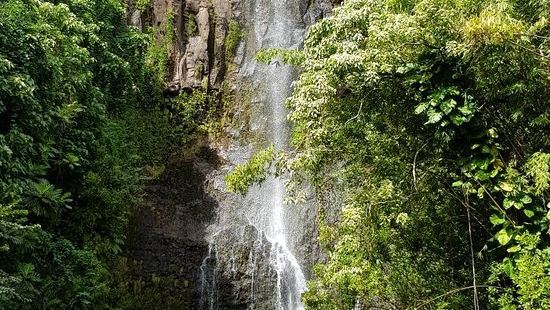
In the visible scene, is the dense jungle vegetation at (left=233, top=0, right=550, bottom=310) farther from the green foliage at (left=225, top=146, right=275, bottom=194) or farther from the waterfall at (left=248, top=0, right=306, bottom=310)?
the waterfall at (left=248, top=0, right=306, bottom=310)

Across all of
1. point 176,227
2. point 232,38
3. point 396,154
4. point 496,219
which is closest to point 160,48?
point 232,38

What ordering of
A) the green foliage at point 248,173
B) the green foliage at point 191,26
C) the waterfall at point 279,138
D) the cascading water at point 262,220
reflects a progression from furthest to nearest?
the green foliage at point 191,26, the waterfall at point 279,138, the cascading water at point 262,220, the green foliage at point 248,173

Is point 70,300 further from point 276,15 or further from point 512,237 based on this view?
point 276,15

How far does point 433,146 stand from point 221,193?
9.36 metres

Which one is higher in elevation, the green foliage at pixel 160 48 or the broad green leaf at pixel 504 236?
the green foliage at pixel 160 48

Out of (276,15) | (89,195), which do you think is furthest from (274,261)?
(276,15)

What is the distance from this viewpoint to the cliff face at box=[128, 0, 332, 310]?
1128 centimetres

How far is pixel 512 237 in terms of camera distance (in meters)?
4.24

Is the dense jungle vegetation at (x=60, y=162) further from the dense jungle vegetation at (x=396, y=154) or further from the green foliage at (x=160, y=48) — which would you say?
the green foliage at (x=160, y=48)

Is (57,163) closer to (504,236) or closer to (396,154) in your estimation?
(396,154)

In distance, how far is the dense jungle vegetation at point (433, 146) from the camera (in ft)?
13.7

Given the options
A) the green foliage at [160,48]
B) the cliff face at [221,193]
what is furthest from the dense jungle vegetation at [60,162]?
the green foliage at [160,48]

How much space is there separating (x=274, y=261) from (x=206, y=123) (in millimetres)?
5895

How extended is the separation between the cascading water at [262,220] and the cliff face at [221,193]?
27mm
